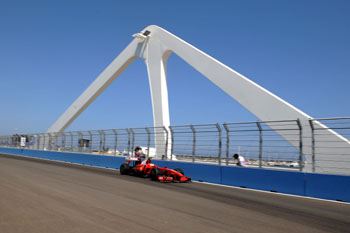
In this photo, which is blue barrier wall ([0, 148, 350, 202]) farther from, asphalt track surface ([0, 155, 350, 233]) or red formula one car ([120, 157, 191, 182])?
red formula one car ([120, 157, 191, 182])

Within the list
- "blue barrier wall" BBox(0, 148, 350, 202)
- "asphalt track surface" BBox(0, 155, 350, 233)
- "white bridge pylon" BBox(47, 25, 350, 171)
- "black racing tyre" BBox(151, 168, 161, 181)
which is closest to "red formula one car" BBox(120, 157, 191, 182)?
"black racing tyre" BBox(151, 168, 161, 181)

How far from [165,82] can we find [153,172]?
40.3 feet

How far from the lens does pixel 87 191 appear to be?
6.57 metres

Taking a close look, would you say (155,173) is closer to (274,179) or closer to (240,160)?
(240,160)

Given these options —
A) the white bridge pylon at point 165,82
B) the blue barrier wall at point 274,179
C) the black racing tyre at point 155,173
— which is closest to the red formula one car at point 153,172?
the black racing tyre at point 155,173

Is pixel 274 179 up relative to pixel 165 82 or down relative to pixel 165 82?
down

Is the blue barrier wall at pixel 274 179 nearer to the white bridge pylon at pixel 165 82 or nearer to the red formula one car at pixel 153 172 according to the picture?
the white bridge pylon at pixel 165 82

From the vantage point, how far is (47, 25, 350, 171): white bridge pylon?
13.7m

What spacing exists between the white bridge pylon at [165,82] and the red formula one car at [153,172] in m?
2.64

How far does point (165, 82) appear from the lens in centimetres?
2134

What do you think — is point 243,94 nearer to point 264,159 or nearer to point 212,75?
point 212,75

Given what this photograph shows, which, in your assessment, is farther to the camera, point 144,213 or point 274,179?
point 274,179

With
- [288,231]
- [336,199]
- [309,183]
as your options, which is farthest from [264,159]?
[288,231]

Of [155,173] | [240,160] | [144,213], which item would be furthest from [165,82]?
[144,213]
